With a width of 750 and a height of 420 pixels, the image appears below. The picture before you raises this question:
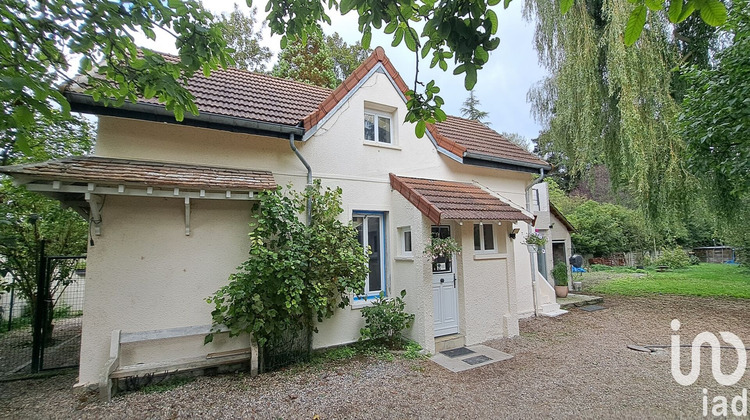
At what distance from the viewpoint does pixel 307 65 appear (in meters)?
18.0

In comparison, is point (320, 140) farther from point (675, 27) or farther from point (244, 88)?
point (675, 27)

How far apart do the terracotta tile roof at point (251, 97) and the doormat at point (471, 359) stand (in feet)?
18.8

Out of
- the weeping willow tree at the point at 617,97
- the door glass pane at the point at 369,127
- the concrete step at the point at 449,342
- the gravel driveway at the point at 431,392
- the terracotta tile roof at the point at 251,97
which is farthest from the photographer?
the weeping willow tree at the point at 617,97

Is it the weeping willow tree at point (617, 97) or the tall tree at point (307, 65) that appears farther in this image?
the tall tree at point (307, 65)

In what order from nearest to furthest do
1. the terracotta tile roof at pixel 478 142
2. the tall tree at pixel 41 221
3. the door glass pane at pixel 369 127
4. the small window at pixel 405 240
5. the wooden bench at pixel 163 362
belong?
the wooden bench at pixel 163 362 < the tall tree at pixel 41 221 < the small window at pixel 405 240 < the door glass pane at pixel 369 127 < the terracotta tile roof at pixel 478 142

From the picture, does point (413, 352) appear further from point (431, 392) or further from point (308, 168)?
point (308, 168)

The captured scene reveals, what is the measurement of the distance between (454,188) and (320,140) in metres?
3.54

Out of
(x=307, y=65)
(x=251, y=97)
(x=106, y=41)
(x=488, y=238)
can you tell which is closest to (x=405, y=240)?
(x=488, y=238)

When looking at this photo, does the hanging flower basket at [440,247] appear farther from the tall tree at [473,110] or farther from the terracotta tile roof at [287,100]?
the tall tree at [473,110]

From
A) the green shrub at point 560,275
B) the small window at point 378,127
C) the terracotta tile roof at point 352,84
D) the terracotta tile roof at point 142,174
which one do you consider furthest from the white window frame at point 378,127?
the green shrub at point 560,275

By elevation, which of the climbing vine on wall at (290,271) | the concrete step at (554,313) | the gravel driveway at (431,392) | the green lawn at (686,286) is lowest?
the gravel driveway at (431,392)

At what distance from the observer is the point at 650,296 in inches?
488

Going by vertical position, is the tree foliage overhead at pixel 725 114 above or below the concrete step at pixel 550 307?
above

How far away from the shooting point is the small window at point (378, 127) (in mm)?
8055
